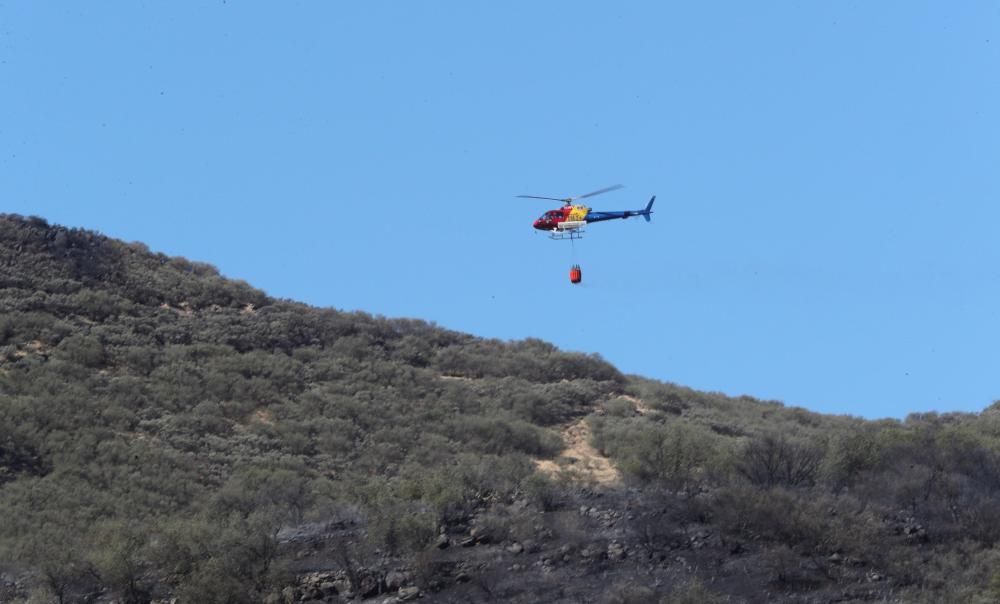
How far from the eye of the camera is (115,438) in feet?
166

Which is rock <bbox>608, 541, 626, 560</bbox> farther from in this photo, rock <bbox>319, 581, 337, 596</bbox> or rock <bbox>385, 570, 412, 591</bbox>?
rock <bbox>319, 581, 337, 596</bbox>

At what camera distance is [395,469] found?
5206 cm

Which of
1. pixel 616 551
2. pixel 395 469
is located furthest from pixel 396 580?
pixel 395 469

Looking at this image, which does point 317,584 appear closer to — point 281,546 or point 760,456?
point 281,546

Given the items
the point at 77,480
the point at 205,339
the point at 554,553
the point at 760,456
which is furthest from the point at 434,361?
the point at 554,553

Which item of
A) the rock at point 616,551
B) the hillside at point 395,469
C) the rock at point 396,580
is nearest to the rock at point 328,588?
the hillside at point 395,469

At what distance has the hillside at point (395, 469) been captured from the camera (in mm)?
33875

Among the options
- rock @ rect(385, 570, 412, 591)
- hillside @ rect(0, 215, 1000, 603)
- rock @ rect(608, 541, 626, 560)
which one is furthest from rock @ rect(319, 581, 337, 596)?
rock @ rect(608, 541, 626, 560)

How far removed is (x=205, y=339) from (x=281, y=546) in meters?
28.4

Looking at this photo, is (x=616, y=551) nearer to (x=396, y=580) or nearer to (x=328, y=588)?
(x=396, y=580)

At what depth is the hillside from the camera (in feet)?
111

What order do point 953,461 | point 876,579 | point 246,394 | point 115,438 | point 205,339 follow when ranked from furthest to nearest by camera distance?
point 205,339, point 246,394, point 115,438, point 953,461, point 876,579

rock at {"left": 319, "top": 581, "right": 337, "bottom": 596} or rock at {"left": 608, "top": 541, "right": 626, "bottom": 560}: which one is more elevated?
rock at {"left": 608, "top": 541, "right": 626, "bottom": 560}

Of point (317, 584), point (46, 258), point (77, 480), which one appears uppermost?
point (46, 258)
